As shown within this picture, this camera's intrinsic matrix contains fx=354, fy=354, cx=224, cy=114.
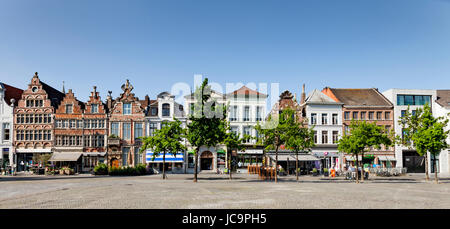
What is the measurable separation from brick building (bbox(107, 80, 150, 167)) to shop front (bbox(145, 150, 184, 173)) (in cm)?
151

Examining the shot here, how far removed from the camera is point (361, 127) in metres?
29.8

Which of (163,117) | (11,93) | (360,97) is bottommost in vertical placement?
(163,117)

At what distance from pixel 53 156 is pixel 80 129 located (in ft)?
15.3

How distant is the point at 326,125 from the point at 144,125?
79.4 feet

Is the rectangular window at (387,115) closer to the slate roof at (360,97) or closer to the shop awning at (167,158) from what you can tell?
the slate roof at (360,97)

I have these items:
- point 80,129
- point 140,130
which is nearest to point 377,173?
point 140,130

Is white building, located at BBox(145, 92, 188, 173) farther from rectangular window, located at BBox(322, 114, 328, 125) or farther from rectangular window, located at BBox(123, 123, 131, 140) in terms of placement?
rectangular window, located at BBox(322, 114, 328, 125)

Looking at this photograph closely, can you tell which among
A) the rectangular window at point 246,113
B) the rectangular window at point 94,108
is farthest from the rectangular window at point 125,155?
the rectangular window at point 246,113

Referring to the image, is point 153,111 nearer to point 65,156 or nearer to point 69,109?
point 69,109

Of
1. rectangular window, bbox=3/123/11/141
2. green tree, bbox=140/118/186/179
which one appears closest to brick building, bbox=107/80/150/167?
rectangular window, bbox=3/123/11/141

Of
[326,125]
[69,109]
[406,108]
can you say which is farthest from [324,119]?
[69,109]

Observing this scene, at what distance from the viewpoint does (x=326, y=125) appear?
47.2 metres

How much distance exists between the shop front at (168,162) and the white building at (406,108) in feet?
93.9
